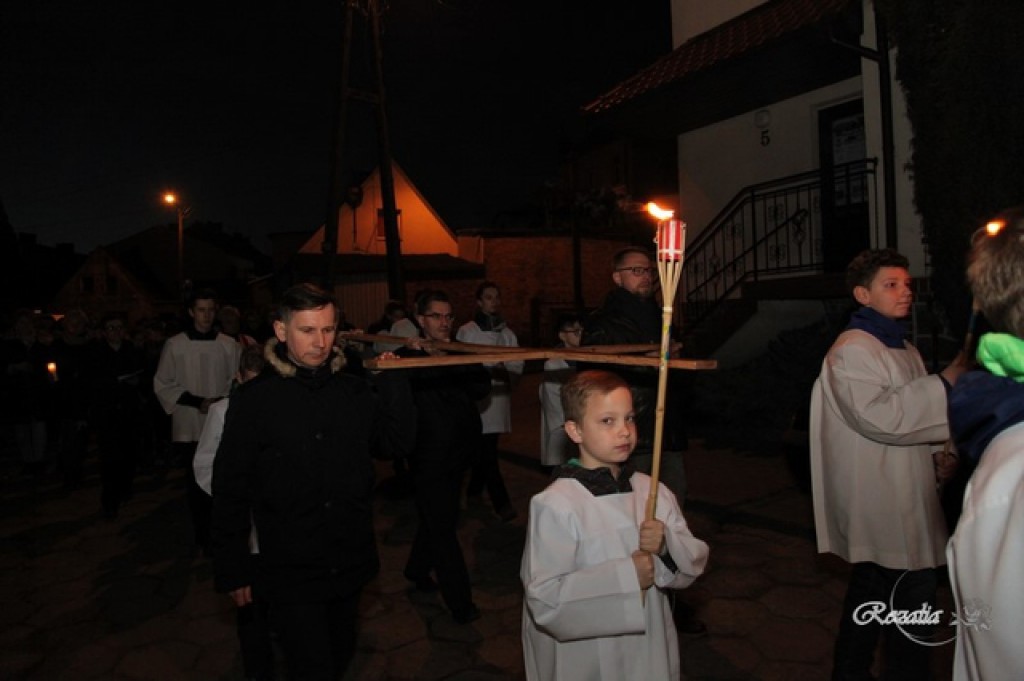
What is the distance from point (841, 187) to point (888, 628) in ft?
32.4

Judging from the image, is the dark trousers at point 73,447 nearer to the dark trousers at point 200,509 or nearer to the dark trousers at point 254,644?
the dark trousers at point 200,509

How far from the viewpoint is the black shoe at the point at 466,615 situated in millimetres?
4406

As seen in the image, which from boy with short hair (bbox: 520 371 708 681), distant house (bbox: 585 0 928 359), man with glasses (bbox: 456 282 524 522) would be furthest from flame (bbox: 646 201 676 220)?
distant house (bbox: 585 0 928 359)

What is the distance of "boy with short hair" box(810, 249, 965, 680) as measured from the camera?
9.65 ft

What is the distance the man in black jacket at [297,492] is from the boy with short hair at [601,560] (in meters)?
0.92

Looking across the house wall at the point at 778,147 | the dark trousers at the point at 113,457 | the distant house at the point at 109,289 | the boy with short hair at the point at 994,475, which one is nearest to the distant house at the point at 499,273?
the house wall at the point at 778,147

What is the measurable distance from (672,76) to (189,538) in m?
9.68

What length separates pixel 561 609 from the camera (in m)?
2.30

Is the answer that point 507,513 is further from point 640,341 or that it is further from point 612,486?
point 612,486

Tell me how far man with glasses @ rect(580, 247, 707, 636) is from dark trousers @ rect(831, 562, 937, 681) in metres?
1.07

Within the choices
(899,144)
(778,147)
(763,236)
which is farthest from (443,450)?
(778,147)

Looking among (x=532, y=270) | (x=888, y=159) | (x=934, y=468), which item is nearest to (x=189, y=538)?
(x=934, y=468)

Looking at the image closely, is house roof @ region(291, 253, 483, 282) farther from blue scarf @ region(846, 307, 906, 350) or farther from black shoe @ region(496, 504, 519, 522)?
blue scarf @ region(846, 307, 906, 350)

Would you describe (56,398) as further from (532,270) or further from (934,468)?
(532,270)
